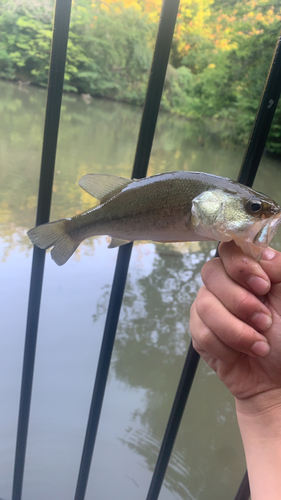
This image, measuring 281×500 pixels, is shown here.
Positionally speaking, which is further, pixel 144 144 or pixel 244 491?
pixel 244 491

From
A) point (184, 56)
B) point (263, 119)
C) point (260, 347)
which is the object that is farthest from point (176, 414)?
point (184, 56)

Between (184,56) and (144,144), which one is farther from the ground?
(184,56)

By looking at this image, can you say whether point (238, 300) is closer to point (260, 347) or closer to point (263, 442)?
point (260, 347)

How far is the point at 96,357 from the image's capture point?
211cm

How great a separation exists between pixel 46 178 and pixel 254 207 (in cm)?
39

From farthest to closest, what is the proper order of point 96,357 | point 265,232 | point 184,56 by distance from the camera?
point 184,56
point 96,357
point 265,232

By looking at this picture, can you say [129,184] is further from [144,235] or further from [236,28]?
[236,28]

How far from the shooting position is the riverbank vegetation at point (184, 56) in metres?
3.54

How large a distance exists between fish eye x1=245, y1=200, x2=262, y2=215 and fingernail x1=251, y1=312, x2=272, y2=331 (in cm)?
16

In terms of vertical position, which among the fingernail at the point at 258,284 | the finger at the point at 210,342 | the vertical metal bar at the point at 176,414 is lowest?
the vertical metal bar at the point at 176,414

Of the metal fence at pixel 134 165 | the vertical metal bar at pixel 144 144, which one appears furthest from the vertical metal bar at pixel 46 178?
the vertical metal bar at pixel 144 144

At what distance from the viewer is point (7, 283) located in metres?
2.18

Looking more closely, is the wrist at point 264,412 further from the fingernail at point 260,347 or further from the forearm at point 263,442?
the fingernail at point 260,347

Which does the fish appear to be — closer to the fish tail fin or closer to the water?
the fish tail fin
